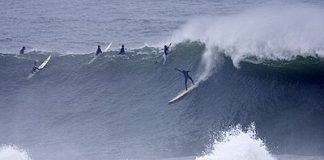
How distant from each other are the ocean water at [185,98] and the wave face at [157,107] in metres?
0.05

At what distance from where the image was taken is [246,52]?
25.0 meters

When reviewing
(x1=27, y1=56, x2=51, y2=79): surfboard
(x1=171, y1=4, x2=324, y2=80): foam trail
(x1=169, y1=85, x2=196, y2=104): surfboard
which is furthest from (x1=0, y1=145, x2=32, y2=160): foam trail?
(x1=27, y1=56, x2=51, y2=79): surfboard

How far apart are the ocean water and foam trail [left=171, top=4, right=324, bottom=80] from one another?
0.17ft

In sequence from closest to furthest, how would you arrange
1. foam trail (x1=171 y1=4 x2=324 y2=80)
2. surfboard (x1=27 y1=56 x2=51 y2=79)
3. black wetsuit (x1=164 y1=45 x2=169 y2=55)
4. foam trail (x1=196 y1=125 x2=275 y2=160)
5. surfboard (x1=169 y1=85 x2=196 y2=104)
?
foam trail (x1=196 y1=125 x2=275 y2=160)
foam trail (x1=171 y1=4 x2=324 y2=80)
surfboard (x1=169 y1=85 x2=196 y2=104)
black wetsuit (x1=164 y1=45 x2=169 y2=55)
surfboard (x1=27 y1=56 x2=51 y2=79)

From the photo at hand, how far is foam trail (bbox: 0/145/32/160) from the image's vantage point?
19.9 m

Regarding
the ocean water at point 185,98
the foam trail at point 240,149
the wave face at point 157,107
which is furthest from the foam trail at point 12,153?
the foam trail at point 240,149

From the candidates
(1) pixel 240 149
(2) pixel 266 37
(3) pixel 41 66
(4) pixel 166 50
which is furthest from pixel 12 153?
(2) pixel 266 37

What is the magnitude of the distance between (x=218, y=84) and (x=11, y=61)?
1357 cm

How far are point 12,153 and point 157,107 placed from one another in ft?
22.3

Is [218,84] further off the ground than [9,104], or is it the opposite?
[218,84]

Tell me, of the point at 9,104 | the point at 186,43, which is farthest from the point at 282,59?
the point at 9,104

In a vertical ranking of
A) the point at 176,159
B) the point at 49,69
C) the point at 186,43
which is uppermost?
the point at 186,43

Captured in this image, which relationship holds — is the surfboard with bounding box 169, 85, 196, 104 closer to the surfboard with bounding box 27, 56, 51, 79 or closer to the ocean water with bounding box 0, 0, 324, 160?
the ocean water with bounding box 0, 0, 324, 160

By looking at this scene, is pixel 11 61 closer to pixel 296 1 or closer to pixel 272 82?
pixel 272 82
